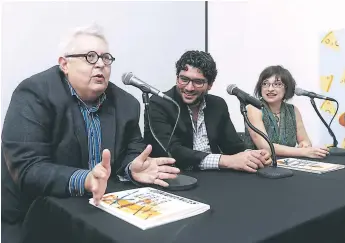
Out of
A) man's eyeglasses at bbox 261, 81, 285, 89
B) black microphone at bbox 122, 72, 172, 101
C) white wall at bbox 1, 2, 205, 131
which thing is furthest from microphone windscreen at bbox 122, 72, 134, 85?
man's eyeglasses at bbox 261, 81, 285, 89

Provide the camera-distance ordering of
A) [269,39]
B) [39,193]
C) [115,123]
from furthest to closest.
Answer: [269,39] → [115,123] → [39,193]

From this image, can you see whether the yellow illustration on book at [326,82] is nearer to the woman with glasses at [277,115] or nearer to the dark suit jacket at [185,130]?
the woman with glasses at [277,115]

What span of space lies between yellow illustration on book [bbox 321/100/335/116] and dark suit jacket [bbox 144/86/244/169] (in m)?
Result: 0.83

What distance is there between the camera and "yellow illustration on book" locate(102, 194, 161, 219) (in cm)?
74

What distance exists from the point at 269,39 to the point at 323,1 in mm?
374

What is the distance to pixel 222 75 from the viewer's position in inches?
98.5

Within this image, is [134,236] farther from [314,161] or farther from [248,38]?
[248,38]

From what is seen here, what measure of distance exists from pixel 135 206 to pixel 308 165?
75 centimetres

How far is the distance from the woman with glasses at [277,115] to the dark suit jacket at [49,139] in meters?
0.74

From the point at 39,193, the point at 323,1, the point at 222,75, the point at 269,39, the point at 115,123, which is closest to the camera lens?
the point at 39,193

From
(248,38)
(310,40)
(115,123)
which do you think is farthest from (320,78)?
(115,123)

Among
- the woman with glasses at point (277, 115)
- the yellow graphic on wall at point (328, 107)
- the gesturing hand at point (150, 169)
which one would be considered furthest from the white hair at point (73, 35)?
the yellow graphic on wall at point (328, 107)

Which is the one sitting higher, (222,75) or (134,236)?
(222,75)

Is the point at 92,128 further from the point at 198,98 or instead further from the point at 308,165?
the point at 308,165
